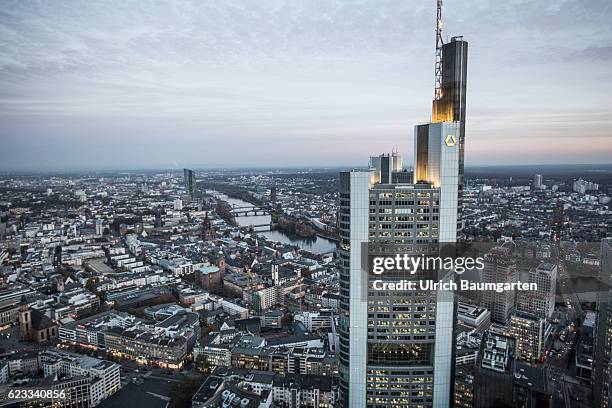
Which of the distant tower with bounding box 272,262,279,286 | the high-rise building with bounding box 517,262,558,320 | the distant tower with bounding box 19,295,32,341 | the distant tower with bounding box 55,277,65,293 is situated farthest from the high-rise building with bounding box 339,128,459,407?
the distant tower with bounding box 55,277,65,293

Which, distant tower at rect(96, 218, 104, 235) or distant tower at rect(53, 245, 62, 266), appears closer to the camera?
distant tower at rect(53, 245, 62, 266)

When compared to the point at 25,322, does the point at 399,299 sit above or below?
above

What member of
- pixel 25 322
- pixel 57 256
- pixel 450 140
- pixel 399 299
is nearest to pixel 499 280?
pixel 399 299

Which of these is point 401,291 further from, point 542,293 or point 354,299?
point 542,293

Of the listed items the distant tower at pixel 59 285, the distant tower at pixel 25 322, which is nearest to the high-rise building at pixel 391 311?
the distant tower at pixel 25 322

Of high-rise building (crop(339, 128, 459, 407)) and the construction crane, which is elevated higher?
the construction crane

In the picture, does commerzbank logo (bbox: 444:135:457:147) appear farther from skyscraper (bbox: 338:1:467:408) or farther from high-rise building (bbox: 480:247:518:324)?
high-rise building (bbox: 480:247:518:324)

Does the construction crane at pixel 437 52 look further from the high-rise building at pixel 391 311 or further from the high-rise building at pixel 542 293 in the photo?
the high-rise building at pixel 542 293
